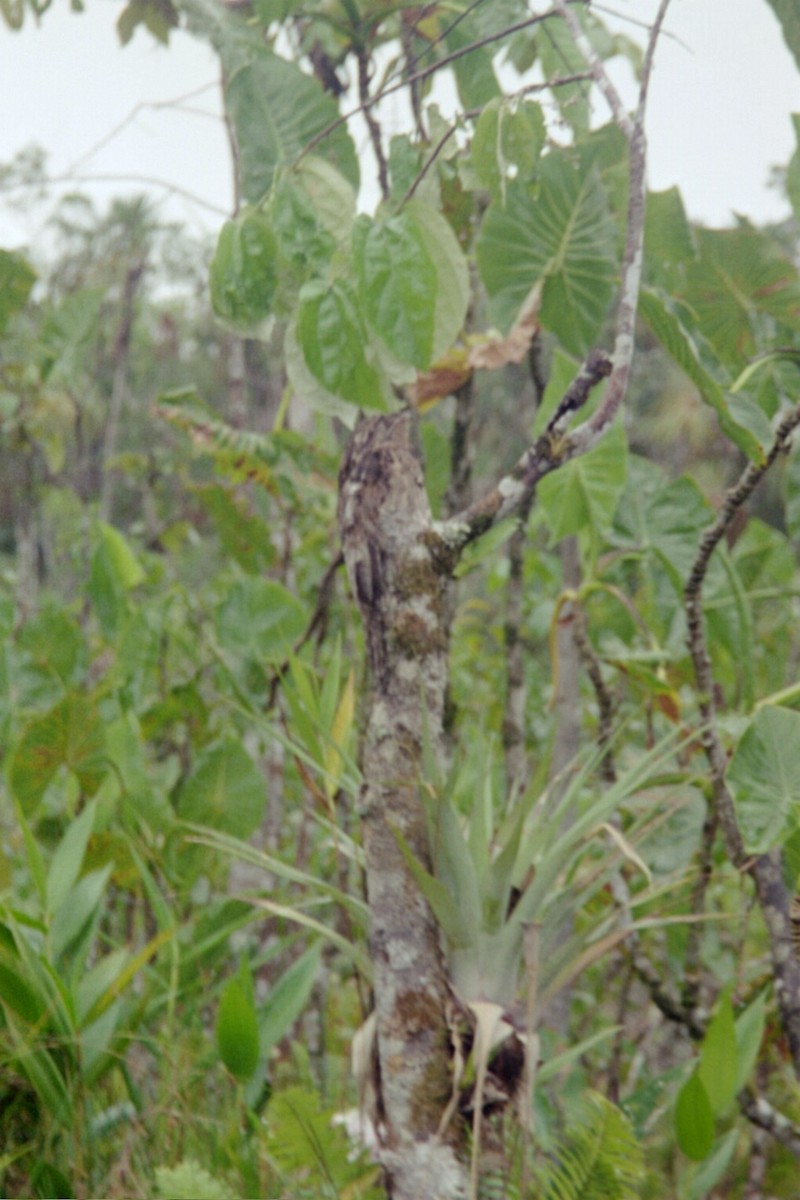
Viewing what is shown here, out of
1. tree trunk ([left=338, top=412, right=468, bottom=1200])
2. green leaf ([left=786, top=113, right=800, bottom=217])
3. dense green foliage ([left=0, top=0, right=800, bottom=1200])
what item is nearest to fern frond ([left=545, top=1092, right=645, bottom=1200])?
dense green foliage ([left=0, top=0, right=800, bottom=1200])

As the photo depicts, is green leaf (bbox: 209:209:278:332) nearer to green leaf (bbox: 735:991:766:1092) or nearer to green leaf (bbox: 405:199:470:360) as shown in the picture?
green leaf (bbox: 405:199:470:360)

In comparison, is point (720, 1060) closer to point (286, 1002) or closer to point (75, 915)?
point (286, 1002)

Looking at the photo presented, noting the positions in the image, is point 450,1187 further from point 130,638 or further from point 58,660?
point 58,660

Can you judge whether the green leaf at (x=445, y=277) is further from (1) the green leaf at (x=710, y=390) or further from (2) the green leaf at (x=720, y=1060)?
(2) the green leaf at (x=720, y=1060)

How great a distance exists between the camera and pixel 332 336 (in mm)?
786

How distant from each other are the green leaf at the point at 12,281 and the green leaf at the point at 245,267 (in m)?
0.59

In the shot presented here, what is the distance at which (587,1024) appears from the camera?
6.06ft

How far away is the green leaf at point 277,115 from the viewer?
112cm

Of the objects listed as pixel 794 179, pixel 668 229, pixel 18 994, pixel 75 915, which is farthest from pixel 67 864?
pixel 794 179

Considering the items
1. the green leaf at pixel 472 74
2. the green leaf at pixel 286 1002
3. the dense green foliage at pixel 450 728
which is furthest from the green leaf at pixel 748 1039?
the green leaf at pixel 472 74

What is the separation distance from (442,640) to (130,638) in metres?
0.97

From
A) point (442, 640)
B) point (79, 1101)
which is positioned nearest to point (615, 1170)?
point (442, 640)

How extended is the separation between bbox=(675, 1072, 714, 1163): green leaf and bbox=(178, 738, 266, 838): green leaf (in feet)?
2.57

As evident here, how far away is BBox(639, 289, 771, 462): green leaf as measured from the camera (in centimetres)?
93
